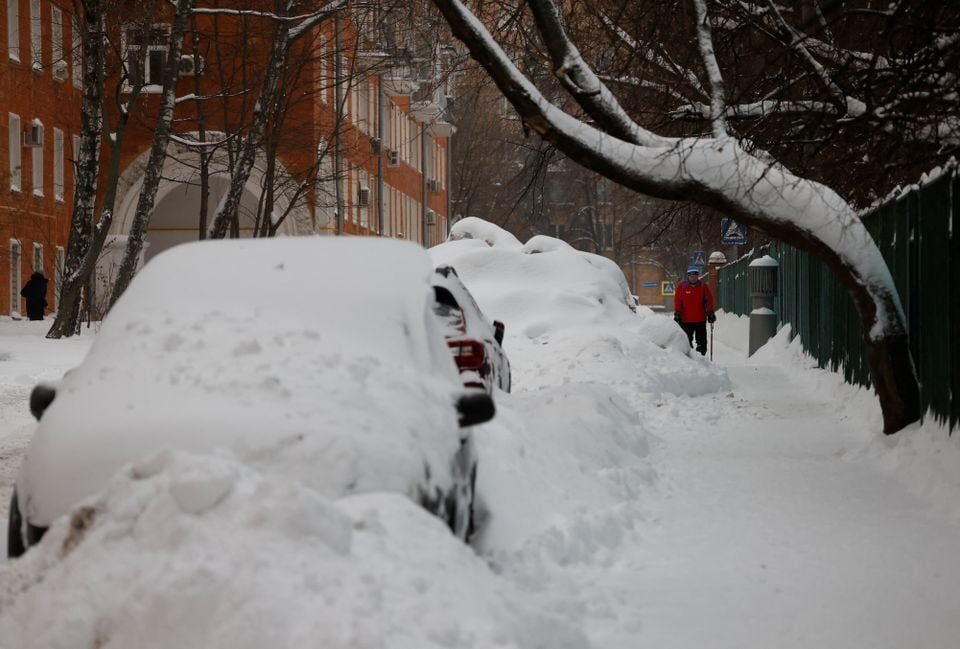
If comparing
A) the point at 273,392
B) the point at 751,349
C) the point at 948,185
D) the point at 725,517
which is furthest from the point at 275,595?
the point at 751,349

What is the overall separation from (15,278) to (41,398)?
3824cm

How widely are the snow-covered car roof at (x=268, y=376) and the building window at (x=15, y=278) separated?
37.0 meters

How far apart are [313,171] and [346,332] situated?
1314 inches

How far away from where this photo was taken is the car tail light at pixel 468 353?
10.5 metres

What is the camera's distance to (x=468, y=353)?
10.5 m

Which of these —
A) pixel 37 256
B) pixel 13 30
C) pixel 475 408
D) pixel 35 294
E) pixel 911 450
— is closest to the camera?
pixel 475 408

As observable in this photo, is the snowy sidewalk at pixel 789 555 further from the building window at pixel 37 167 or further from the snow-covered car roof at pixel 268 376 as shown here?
the building window at pixel 37 167

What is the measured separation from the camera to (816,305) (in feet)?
75.6

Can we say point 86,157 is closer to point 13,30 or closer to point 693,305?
point 693,305

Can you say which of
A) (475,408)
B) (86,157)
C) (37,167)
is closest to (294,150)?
(37,167)

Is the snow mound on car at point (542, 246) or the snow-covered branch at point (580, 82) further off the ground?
the snow-covered branch at point (580, 82)

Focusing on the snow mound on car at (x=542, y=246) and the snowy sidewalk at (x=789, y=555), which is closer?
the snowy sidewalk at (x=789, y=555)

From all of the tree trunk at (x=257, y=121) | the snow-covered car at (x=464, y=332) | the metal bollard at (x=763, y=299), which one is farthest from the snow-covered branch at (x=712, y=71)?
the tree trunk at (x=257, y=121)

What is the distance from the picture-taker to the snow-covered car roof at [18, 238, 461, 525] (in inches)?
221
